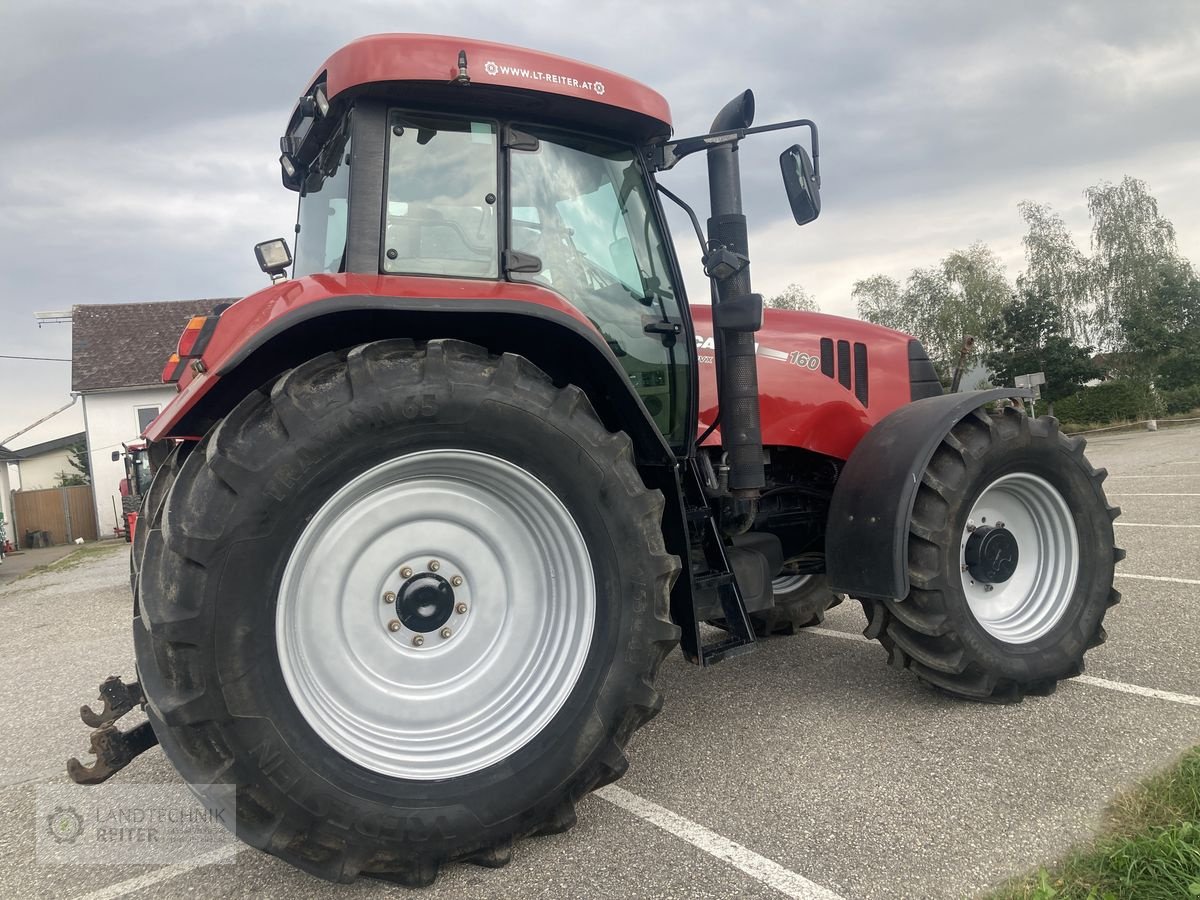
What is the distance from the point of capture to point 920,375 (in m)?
4.20

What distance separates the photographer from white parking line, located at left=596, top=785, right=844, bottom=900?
2096 millimetres

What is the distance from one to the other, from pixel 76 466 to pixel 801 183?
126ft

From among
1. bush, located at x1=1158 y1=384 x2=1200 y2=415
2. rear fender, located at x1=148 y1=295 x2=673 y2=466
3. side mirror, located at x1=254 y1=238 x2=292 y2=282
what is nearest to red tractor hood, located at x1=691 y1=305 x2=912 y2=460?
rear fender, located at x1=148 y1=295 x2=673 y2=466

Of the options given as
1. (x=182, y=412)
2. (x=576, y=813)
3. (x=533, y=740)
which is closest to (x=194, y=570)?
(x=182, y=412)

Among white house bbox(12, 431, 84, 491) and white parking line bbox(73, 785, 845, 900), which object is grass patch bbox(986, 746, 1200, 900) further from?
white house bbox(12, 431, 84, 491)

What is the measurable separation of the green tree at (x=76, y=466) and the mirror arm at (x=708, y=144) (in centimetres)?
3552

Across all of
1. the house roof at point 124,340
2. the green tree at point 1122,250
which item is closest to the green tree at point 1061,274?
the green tree at point 1122,250

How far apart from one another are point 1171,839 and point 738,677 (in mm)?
2002

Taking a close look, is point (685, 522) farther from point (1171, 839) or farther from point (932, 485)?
point (1171, 839)

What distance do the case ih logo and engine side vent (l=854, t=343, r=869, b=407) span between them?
188 cm

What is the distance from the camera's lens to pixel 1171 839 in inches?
82.0

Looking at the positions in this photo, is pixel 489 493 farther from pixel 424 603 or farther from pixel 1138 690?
pixel 1138 690

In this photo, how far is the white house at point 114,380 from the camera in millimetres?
24906

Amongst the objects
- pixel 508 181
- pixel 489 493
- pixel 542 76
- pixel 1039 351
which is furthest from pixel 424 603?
pixel 1039 351
